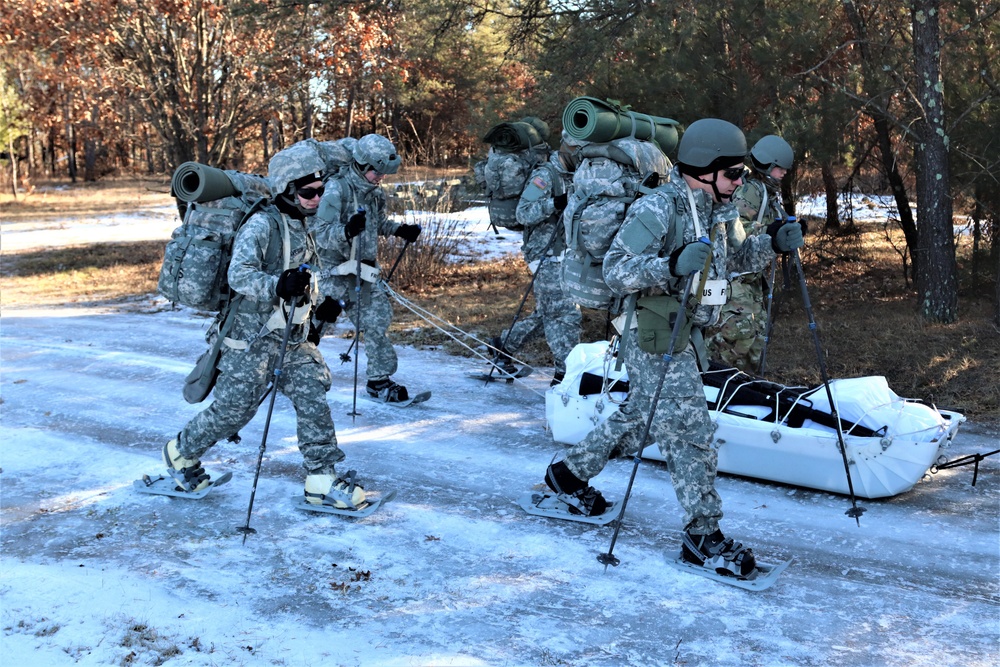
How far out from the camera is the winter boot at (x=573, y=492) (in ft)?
18.2

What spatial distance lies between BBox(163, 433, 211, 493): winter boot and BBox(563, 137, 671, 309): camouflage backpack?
2.58 meters

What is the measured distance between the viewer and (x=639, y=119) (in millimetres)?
6078

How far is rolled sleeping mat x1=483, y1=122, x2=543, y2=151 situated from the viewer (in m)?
8.46

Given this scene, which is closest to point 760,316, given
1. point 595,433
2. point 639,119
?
point 639,119

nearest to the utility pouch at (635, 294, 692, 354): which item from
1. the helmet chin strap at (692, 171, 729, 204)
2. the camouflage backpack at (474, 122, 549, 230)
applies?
the helmet chin strap at (692, 171, 729, 204)

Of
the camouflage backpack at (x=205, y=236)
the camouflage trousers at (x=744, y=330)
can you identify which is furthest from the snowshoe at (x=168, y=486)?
the camouflage trousers at (x=744, y=330)

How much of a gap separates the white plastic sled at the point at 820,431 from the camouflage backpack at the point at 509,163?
8.69 feet

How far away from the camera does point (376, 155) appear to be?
7871 millimetres

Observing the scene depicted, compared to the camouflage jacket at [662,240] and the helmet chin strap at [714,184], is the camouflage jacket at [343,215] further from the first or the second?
the helmet chin strap at [714,184]

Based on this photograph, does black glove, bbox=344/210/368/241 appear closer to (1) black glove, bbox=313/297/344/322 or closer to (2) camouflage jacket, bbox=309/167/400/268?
(2) camouflage jacket, bbox=309/167/400/268

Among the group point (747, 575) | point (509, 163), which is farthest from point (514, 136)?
point (747, 575)

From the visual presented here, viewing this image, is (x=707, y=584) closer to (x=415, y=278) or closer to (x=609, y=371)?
(x=609, y=371)

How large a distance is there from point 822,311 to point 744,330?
3.46 m

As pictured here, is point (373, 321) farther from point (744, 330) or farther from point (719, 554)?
point (719, 554)
